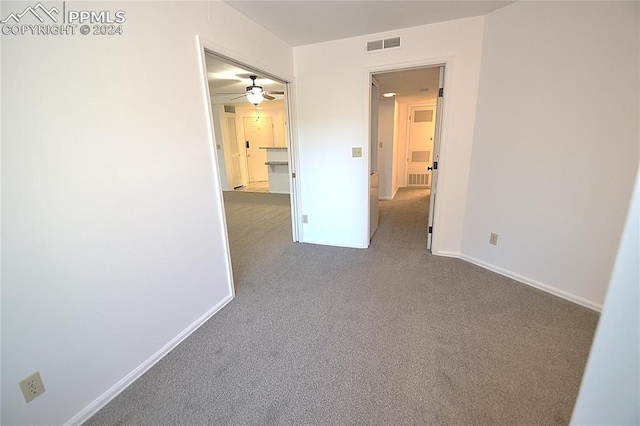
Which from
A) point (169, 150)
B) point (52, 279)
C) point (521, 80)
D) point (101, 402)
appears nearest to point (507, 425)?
point (101, 402)

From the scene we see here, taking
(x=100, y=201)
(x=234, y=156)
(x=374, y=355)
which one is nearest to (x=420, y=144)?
(x=234, y=156)

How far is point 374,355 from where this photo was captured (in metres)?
1.82

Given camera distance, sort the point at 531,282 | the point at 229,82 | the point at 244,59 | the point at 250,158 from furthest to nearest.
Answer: the point at 250,158
the point at 229,82
the point at 531,282
the point at 244,59

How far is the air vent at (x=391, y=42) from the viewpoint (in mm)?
2939

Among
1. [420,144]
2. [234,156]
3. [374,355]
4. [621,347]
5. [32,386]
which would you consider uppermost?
[420,144]

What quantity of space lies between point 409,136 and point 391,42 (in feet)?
16.3

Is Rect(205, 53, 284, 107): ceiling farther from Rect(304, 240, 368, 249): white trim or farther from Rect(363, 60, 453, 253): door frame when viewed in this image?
Rect(304, 240, 368, 249): white trim

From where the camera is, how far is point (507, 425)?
1347mm

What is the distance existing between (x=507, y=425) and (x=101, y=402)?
2.14 meters

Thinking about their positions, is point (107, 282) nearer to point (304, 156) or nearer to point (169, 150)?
point (169, 150)

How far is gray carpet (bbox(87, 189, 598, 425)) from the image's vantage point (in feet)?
4.77

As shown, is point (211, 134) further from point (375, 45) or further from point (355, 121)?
point (375, 45)

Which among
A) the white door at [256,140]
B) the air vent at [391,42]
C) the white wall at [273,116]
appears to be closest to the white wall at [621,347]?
the air vent at [391,42]

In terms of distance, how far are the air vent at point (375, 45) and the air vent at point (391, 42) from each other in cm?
4
